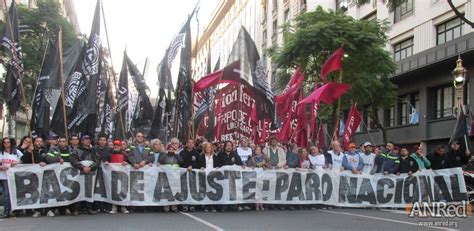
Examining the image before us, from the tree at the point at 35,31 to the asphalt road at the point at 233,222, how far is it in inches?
752

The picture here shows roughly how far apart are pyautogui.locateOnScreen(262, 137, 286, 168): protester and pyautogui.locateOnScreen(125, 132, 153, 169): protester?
8.95 ft

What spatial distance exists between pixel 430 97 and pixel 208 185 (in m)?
19.8

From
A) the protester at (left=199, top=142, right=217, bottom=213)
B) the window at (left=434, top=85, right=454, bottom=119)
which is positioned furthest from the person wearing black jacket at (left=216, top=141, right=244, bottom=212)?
the window at (left=434, top=85, right=454, bottom=119)

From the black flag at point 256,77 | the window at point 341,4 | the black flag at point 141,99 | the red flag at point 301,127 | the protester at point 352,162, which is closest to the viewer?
the protester at point 352,162

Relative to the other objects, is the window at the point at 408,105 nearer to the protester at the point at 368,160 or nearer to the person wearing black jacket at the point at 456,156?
the person wearing black jacket at the point at 456,156

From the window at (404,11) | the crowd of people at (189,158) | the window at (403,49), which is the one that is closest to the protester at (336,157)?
the crowd of people at (189,158)

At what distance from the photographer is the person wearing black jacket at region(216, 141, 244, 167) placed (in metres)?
12.9

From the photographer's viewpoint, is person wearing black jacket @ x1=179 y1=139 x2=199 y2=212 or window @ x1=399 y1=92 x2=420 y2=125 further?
window @ x1=399 y1=92 x2=420 y2=125

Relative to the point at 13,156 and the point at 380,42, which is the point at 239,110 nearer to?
the point at 13,156

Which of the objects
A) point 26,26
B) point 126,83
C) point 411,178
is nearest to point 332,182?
point 411,178

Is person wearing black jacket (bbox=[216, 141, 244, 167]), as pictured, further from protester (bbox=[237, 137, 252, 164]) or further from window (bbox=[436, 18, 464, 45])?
window (bbox=[436, 18, 464, 45])

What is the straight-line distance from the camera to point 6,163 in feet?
36.8

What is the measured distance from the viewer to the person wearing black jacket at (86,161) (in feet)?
38.1

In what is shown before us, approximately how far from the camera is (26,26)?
28.9 metres
